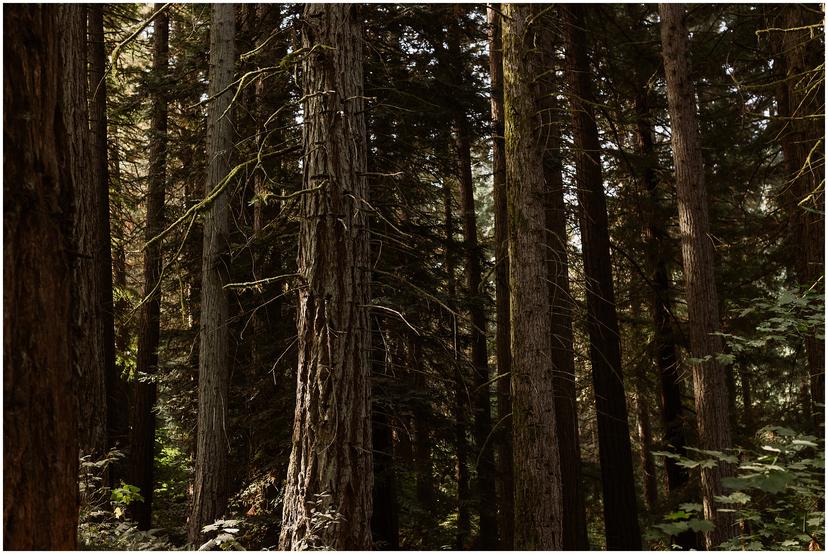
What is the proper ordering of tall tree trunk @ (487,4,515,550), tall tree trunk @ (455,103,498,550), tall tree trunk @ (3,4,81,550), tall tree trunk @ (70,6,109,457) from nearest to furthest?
tall tree trunk @ (3,4,81,550)
tall tree trunk @ (70,6,109,457)
tall tree trunk @ (455,103,498,550)
tall tree trunk @ (487,4,515,550)

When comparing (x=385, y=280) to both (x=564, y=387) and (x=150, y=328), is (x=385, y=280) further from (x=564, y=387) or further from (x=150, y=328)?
(x=150, y=328)

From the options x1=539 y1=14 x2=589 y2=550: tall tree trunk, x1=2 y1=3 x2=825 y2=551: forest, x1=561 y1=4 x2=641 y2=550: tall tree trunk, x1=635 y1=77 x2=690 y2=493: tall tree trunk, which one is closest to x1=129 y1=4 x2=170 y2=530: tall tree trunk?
x1=2 y1=3 x2=825 y2=551: forest

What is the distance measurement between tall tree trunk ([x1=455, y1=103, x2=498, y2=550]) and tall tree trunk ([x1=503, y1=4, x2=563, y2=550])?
1.25 m

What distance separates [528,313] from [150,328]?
28.3 feet

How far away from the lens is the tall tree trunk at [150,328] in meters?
11.6

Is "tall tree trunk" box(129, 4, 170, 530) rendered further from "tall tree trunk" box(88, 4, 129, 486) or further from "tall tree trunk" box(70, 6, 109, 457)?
"tall tree trunk" box(70, 6, 109, 457)

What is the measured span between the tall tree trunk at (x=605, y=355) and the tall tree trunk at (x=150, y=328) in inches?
293

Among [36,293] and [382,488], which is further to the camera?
[382,488]

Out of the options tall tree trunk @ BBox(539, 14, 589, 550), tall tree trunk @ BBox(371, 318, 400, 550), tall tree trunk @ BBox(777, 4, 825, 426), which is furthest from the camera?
tall tree trunk @ BBox(539, 14, 589, 550)

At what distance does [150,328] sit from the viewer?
12.7 meters

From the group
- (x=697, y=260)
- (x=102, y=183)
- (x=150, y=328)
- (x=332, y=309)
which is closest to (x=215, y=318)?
(x=332, y=309)

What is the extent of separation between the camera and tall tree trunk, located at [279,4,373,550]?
5.52m

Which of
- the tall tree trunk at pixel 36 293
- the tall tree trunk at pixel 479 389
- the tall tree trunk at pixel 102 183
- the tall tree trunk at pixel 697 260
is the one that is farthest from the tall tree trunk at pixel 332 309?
the tall tree trunk at pixel 102 183

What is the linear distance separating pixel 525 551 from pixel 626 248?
8732 mm
